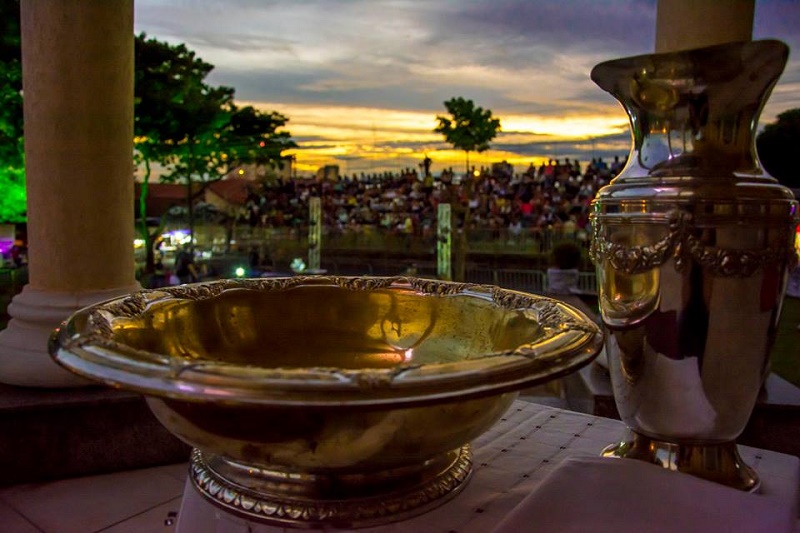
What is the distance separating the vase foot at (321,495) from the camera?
914 millimetres

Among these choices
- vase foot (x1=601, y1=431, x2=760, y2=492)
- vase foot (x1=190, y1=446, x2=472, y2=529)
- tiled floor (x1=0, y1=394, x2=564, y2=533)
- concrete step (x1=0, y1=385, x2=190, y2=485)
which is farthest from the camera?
concrete step (x1=0, y1=385, x2=190, y2=485)

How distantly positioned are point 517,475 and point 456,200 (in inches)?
711

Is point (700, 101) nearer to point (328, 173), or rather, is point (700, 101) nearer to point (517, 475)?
point (517, 475)

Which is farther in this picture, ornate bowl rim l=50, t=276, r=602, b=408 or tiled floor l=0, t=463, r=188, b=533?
tiled floor l=0, t=463, r=188, b=533

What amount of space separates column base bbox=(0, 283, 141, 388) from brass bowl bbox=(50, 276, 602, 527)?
1.34 m

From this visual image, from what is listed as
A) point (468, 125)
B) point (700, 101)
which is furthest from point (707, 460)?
point (468, 125)

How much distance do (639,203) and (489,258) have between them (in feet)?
49.6

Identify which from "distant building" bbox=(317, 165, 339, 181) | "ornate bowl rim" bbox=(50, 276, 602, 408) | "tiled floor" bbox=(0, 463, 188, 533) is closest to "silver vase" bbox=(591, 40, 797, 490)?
"ornate bowl rim" bbox=(50, 276, 602, 408)

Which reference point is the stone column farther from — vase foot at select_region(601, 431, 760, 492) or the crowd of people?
the crowd of people

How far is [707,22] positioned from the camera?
2.42 metres

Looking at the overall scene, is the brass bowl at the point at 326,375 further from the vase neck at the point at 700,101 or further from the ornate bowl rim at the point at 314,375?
the vase neck at the point at 700,101

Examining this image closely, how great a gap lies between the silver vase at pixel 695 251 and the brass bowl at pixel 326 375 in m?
0.19

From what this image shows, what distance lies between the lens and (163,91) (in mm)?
10594

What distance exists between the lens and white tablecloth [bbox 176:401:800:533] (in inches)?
37.6
